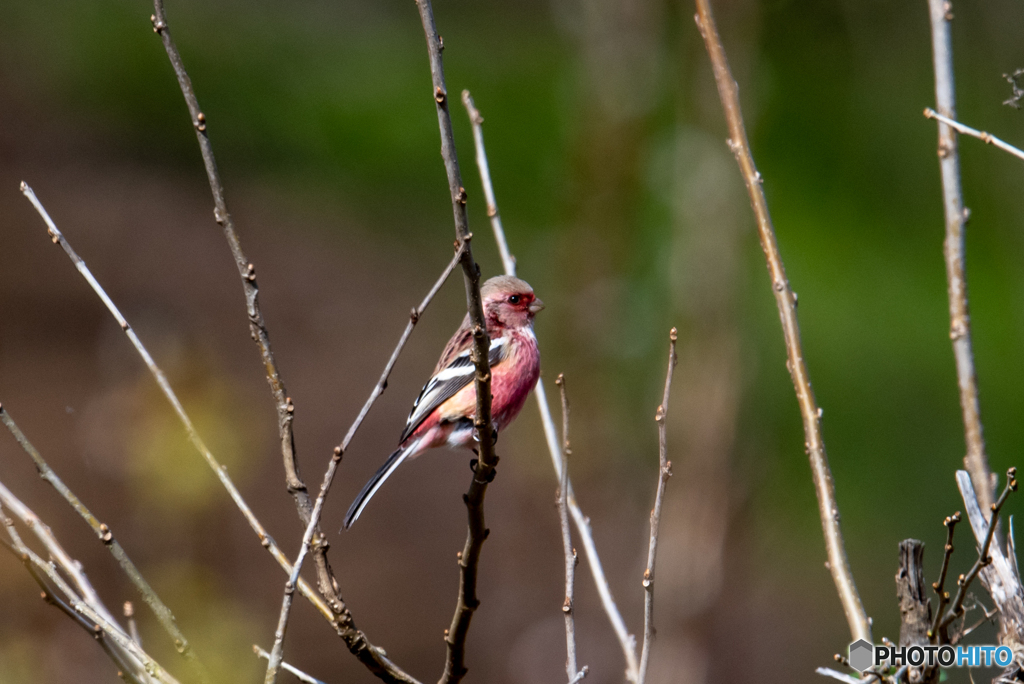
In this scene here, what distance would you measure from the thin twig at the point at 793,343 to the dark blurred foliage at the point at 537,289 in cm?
264

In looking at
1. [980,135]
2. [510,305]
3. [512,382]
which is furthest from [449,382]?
[980,135]

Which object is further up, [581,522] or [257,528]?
[581,522]

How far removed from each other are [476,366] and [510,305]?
2339 millimetres

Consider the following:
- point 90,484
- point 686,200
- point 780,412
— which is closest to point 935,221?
point 780,412

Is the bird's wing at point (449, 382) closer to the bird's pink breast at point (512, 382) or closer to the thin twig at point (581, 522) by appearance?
the bird's pink breast at point (512, 382)

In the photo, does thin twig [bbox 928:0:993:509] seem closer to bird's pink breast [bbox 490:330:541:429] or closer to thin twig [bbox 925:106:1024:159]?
thin twig [bbox 925:106:1024:159]

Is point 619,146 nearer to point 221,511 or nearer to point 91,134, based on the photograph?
point 221,511

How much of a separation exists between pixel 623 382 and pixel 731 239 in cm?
406

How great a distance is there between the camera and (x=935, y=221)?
47.6 feet

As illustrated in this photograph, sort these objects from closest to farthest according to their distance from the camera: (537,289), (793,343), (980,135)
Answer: (980,135), (793,343), (537,289)

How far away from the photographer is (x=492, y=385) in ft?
16.2

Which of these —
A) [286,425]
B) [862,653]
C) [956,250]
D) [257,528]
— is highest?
[956,250]

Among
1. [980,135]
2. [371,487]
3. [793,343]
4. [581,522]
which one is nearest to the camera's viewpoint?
[980,135]

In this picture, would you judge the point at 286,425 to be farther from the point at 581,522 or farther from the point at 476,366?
the point at 581,522
